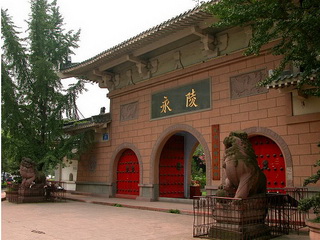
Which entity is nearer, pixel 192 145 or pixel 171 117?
pixel 171 117

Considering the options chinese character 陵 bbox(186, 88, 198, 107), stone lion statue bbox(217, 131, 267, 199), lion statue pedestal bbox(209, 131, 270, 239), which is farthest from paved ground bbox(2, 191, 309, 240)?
chinese character 陵 bbox(186, 88, 198, 107)

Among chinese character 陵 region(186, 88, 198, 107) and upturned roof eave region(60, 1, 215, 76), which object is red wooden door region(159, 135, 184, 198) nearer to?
chinese character 陵 region(186, 88, 198, 107)

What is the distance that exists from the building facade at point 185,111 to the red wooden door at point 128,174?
0.04m

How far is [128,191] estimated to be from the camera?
12.4 meters

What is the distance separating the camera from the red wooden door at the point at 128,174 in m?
12.2

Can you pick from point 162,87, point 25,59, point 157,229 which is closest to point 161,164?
point 162,87

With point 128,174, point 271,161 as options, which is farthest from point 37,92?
point 271,161

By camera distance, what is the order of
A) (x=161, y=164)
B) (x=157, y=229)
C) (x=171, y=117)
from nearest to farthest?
(x=157, y=229)
(x=171, y=117)
(x=161, y=164)

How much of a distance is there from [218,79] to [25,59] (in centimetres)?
830

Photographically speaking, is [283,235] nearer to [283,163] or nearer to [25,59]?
[283,163]

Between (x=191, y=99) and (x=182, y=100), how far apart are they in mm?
388

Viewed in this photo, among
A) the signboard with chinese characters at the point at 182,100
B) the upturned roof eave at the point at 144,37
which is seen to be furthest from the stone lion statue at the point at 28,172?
the signboard with chinese characters at the point at 182,100

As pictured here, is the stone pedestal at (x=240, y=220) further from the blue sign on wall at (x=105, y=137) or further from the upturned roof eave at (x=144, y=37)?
the blue sign on wall at (x=105, y=137)

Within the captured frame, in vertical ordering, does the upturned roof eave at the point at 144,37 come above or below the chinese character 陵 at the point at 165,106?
above
